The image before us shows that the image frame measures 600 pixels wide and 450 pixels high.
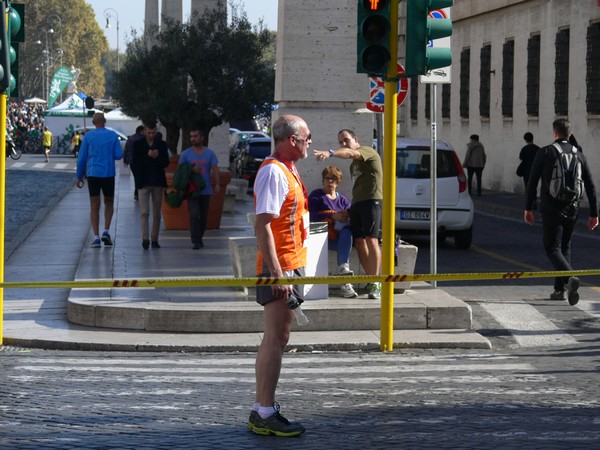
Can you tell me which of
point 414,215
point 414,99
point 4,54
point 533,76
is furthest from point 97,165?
point 414,99

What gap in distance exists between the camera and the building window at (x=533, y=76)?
122 ft

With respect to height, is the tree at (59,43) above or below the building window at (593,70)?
above

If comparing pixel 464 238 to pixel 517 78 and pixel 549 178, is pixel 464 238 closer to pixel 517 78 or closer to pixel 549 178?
pixel 549 178

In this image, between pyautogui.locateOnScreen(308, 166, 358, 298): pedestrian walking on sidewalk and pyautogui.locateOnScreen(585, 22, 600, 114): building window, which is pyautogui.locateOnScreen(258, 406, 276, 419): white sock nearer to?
pyautogui.locateOnScreen(308, 166, 358, 298): pedestrian walking on sidewalk

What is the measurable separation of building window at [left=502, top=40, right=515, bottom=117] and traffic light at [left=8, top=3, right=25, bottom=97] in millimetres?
28977

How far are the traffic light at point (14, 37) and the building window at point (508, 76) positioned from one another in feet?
95.1

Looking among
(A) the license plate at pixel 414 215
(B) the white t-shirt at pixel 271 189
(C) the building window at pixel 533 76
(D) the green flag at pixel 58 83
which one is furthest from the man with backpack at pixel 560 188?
(D) the green flag at pixel 58 83

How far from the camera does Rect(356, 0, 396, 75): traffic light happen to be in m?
10.8

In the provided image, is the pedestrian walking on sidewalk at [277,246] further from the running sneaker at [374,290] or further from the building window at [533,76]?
the building window at [533,76]

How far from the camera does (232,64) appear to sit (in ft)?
91.2

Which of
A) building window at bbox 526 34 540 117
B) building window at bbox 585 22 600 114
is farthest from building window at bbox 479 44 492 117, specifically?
building window at bbox 585 22 600 114

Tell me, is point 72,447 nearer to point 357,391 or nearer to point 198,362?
point 357,391

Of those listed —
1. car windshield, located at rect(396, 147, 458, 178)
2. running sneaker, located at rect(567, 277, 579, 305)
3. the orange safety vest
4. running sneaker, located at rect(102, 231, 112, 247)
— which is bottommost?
running sneaker, located at rect(567, 277, 579, 305)

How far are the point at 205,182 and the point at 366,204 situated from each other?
575 cm
